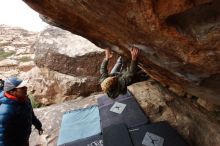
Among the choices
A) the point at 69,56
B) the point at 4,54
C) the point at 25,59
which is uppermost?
the point at 69,56

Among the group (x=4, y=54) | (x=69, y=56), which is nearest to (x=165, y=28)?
(x=69, y=56)

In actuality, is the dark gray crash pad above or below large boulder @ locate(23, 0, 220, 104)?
below

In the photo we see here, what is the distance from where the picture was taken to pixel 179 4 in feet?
8.29

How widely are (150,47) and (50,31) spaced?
26.3 ft

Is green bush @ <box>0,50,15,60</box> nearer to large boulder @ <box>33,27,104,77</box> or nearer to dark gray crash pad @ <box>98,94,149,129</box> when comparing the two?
large boulder @ <box>33,27,104,77</box>

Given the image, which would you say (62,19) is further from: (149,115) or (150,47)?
(149,115)

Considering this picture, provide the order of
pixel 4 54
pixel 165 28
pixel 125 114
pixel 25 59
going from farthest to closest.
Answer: pixel 4 54
pixel 25 59
pixel 125 114
pixel 165 28

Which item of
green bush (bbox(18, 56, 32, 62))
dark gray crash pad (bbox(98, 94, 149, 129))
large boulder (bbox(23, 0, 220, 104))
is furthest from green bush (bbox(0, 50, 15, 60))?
large boulder (bbox(23, 0, 220, 104))

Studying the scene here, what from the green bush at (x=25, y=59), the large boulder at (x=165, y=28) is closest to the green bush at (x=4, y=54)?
the green bush at (x=25, y=59)

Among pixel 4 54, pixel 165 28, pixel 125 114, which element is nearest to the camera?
pixel 165 28

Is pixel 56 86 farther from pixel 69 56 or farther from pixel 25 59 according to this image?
pixel 25 59

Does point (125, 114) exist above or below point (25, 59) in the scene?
above

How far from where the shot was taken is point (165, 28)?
116 inches

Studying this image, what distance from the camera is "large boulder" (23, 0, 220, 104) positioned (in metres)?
2.68
